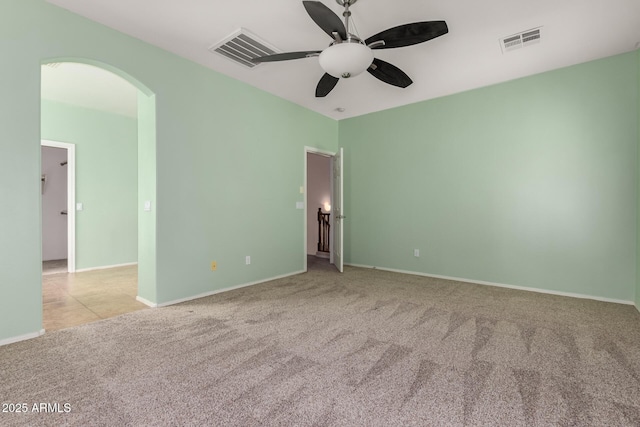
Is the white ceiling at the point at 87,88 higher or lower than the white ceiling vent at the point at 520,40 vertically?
higher

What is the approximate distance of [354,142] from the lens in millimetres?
5469

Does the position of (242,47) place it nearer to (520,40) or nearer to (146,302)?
(520,40)

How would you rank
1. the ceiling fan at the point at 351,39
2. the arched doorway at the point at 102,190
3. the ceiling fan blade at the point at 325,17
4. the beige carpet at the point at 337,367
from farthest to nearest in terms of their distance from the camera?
the arched doorway at the point at 102,190
the ceiling fan at the point at 351,39
the ceiling fan blade at the point at 325,17
the beige carpet at the point at 337,367

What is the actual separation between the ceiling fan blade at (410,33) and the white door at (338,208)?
2526 mm

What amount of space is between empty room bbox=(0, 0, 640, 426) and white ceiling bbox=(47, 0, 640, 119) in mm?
25

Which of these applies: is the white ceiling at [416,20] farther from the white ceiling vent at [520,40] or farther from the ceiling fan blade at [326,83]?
the ceiling fan blade at [326,83]

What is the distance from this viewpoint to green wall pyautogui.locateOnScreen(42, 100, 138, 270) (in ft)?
16.0

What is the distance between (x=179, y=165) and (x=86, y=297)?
1.96 metres

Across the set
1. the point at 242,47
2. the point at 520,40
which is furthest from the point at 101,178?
the point at 520,40

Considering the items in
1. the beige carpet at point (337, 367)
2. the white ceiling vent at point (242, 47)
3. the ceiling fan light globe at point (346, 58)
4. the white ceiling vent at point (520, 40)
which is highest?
the white ceiling vent at point (242, 47)

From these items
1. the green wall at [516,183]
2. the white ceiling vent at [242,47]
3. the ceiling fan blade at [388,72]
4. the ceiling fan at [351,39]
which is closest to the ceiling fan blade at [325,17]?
the ceiling fan at [351,39]

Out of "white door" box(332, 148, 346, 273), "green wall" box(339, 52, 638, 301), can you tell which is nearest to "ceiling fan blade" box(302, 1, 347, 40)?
"white door" box(332, 148, 346, 273)

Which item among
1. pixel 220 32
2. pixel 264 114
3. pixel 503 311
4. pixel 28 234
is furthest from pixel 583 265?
pixel 28 234

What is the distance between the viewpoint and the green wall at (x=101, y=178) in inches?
193
